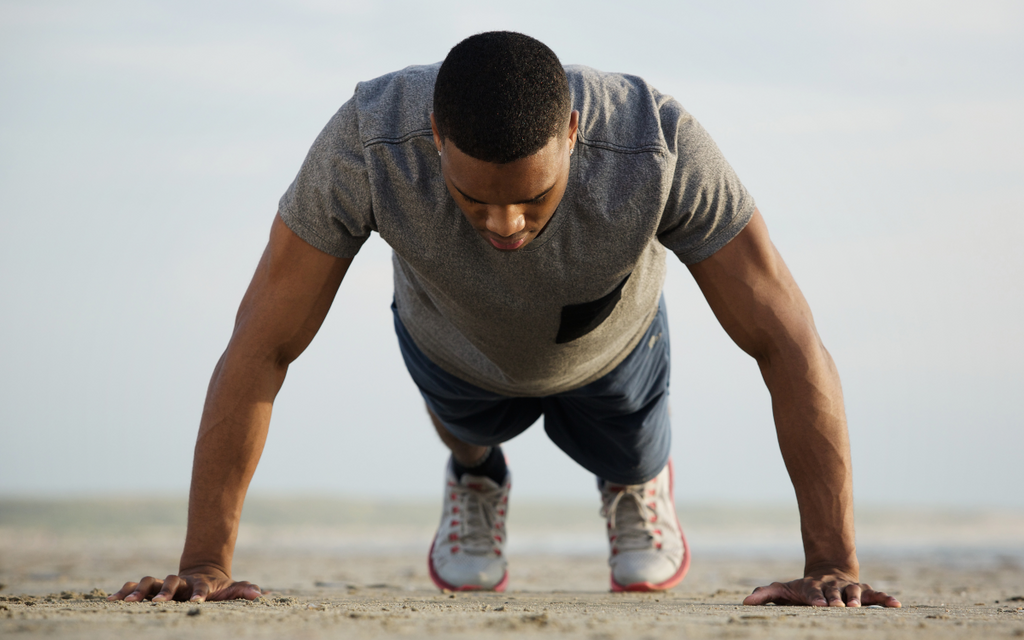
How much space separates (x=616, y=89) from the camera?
2088mm

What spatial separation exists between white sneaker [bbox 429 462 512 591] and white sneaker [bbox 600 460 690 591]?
0.47 meters

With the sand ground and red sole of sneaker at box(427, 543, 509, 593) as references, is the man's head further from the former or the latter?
red sole of sneaker at box(427, 543, 509, 593)

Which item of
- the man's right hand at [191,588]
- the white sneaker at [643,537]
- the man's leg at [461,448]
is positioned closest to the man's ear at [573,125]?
the man's right hand at [191,588]

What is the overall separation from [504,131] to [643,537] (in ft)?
7.36

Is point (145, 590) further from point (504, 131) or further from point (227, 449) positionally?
point (504, 131)

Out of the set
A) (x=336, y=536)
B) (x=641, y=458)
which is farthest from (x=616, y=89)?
(x=336, y=536)

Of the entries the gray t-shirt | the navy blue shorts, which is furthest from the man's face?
the navy blue shorts

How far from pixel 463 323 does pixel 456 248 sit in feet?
1.14

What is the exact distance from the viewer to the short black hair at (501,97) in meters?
1.69

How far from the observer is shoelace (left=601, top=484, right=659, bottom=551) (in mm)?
3414

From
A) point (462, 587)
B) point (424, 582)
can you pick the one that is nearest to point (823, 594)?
point (462, 587)

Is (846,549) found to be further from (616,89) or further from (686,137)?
(616,89)

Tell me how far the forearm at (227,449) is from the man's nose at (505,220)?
2.51 feet

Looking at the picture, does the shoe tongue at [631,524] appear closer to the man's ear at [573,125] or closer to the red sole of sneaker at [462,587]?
the red sole of sneaker at [462,587]
